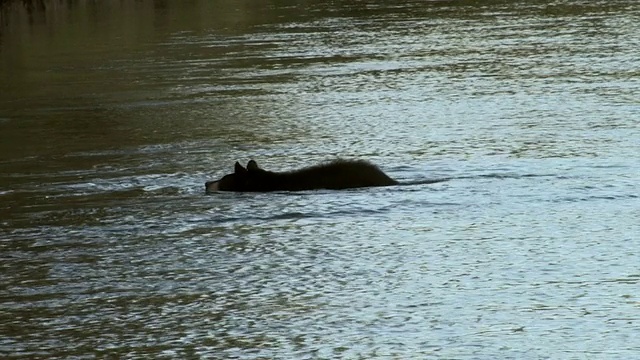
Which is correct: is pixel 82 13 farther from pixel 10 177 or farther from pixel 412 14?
pixel 10 177

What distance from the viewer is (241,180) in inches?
491

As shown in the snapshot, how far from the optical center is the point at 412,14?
1403 inches

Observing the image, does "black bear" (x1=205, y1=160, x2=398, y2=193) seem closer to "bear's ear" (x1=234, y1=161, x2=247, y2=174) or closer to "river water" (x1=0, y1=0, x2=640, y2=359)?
"bear's ear" (x1=234, y1=161, x2=247, y2=174)

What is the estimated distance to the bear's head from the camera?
488 inches

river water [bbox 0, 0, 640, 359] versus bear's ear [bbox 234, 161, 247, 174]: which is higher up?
bear's ear [bbox 234, 161, 247, 174]

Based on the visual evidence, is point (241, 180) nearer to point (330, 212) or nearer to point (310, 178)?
point (310, 178)

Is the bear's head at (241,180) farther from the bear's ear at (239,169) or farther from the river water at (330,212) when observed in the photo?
the river water at (330,212)

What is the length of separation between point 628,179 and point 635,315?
4.16 metres

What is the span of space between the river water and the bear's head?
0.21m

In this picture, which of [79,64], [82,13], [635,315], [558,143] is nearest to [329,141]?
[558,143]

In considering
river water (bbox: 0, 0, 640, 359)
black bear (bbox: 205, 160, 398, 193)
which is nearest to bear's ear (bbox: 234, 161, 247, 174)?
black bear (bbox: 205, 160, 398, 193)

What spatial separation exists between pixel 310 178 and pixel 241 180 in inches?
25.5

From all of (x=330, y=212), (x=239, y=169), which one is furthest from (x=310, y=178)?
(x=330, y=212)

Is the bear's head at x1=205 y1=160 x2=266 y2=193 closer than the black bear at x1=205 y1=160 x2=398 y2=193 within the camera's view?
No
